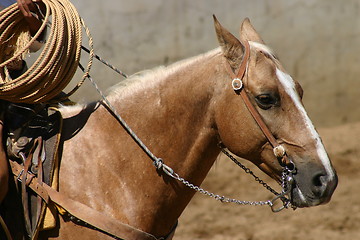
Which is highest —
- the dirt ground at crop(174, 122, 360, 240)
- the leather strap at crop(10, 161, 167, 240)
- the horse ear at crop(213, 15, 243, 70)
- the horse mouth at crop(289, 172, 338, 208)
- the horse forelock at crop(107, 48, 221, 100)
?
the horse ear at crop(213, 15, 243, 70)

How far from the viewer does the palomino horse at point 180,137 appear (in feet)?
11.5

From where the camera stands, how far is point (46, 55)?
3.56 metres

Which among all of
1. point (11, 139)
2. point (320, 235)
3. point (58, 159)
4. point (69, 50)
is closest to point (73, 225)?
point (58, 159)

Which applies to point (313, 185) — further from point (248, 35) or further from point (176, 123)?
point (248, 35)

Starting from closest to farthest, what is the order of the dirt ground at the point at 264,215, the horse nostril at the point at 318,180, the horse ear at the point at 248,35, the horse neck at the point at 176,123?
the horse nostril at the point at 318,180 → the horse neck at the point at 176,123 → the horse ear at the point at 248,35 → the dirt ground at the point at 264,215

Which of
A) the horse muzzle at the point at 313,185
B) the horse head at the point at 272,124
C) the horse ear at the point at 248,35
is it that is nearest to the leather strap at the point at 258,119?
the horse head at the point at 272,124

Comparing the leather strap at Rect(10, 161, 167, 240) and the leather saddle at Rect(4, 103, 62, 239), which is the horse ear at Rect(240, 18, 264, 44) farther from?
the leather strap at Rect(10, 161, 167, 240)

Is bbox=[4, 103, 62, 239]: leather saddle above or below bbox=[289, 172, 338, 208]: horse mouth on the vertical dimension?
above

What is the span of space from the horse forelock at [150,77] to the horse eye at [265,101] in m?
0.40

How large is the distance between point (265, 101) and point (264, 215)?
150 inches

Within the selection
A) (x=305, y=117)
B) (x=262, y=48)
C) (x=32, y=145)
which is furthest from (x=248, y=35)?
(x=32, y=145)

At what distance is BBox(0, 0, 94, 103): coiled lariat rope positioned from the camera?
356 centimetres

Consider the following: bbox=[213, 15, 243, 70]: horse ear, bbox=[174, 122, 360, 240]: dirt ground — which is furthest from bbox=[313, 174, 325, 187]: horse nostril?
bbox=[174, 122, 360, 240]: dirt ground

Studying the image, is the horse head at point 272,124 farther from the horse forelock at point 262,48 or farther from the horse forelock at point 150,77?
the horse forelock at point 150,77
